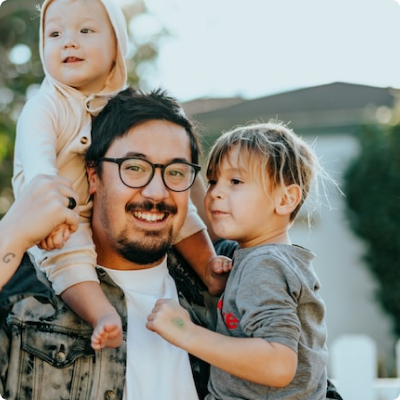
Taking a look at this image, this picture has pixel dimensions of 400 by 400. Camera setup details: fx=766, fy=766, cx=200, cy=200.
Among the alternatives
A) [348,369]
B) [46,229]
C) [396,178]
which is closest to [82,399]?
[46,229]

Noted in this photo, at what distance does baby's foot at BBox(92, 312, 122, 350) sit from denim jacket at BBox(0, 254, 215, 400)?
22 cm

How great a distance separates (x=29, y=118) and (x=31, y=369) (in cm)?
89

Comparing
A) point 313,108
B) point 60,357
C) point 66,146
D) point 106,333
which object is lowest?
point 60,357

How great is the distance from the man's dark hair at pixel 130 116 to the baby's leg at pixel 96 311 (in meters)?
0.48

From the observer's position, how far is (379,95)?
16938mm

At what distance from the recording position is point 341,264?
1557cm

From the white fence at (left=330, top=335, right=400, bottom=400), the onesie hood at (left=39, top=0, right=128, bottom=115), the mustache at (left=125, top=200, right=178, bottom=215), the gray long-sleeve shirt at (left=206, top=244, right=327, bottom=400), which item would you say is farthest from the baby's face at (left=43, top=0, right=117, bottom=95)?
the white fence at (left=330, top=335, right=400, bottom=400)

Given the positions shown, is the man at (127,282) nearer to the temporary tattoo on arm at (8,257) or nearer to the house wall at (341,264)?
the temporary tattoo on arm at (8,257)

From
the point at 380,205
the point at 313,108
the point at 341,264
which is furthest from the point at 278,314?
the point at 313,108

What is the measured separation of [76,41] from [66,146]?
0.39 meters

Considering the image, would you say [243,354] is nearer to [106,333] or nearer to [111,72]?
[106,333]

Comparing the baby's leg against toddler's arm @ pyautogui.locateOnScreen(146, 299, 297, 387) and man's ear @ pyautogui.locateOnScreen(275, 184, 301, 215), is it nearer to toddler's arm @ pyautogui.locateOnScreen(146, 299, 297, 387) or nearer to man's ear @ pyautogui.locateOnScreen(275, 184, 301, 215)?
toddler's arm @ pyautogui.locateOnScreen(146, 299, 297, 387)

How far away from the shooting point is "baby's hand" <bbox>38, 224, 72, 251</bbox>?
2.35 meters

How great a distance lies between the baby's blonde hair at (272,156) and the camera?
8.48ft
